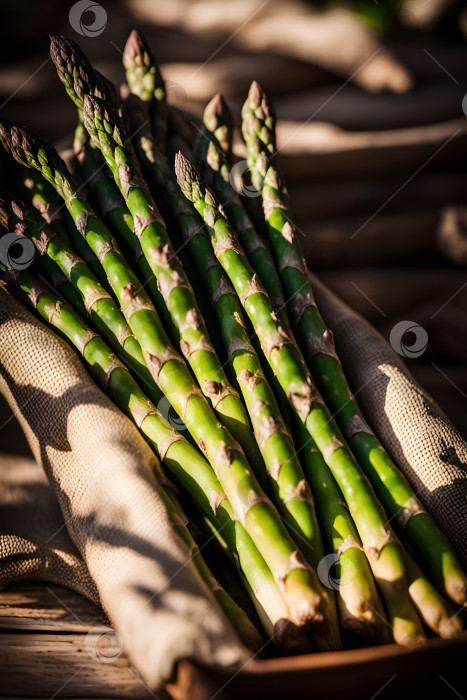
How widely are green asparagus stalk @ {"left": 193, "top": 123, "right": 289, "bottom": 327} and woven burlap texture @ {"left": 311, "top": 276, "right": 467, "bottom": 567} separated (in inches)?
10.3

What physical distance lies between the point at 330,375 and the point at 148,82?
1196mm

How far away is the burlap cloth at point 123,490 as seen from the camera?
0.93m

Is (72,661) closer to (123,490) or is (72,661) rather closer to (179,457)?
(123,490)

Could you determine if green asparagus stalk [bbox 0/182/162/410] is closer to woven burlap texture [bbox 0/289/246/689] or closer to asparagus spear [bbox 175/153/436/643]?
woven burlap texture [bbox 0/289/246/689]

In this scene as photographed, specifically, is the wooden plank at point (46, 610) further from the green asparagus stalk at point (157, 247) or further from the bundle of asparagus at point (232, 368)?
the green asparagus stalk at point (157, 247)

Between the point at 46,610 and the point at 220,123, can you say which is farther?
the point at 220,123

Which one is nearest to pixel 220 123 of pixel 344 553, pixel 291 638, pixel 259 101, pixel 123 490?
pixel 259 101

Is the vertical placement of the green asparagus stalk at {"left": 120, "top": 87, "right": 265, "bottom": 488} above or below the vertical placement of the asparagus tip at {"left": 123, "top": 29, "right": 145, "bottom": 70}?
below

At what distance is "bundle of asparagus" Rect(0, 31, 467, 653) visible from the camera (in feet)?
3.31

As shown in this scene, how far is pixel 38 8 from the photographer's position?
221cm

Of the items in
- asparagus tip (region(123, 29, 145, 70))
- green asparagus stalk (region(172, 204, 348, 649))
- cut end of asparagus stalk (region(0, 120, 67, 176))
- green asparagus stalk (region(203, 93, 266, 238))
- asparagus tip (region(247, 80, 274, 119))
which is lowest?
green asparagus stalk (region(172, 204, 348, 649))

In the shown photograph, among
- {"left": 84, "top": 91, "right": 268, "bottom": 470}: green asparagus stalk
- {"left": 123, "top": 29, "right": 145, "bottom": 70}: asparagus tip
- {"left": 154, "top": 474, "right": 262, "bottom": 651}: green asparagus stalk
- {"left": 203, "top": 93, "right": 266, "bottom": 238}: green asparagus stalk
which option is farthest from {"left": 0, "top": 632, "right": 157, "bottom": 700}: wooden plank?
{"left": 123, "top": 29, "right": 145, "bottom": 70}: asparagus tip

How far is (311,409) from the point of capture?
1190mm

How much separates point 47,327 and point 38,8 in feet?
5.95
